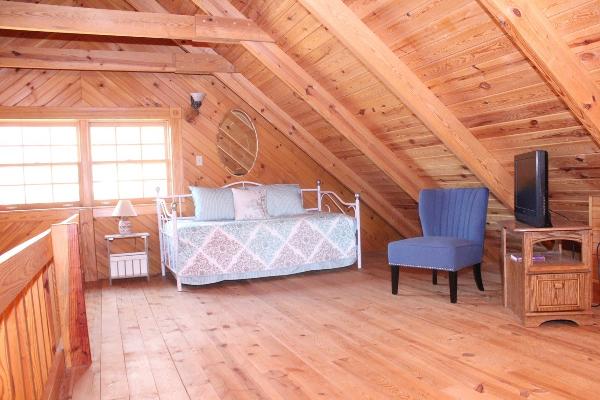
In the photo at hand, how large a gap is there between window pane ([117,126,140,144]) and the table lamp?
0.82 metres

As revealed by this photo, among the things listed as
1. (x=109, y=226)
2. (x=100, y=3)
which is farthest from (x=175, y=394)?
(x=100, y=3)

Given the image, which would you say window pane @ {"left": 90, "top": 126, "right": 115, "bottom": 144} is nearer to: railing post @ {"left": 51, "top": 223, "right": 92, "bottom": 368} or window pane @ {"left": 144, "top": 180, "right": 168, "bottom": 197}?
window pane @ {"left": 144, "top": 180, "right": 168, "bottom": 197}

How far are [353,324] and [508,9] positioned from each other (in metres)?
2.04

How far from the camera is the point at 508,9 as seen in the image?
8.67 ft

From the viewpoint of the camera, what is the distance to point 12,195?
5.28 metres

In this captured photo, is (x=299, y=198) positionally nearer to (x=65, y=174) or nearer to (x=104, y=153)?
(x=104, y=153)

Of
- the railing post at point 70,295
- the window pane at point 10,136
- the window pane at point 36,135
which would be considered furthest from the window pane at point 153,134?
the railing post at point 70,295

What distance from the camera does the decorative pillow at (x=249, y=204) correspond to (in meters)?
5.23

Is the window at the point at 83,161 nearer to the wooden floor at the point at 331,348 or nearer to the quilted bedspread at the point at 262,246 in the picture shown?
the quilted bedspread at the point at 262,246

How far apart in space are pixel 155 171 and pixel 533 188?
3.91 m

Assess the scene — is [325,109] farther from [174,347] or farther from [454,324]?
[174,347]

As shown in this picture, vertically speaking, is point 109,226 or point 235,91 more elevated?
point 235,91

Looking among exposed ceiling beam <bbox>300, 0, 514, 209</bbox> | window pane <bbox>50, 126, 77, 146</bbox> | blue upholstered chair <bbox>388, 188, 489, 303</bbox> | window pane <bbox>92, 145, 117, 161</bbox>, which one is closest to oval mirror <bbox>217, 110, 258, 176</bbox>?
window pane <bbox>92, 145, 117, 161</bbox>

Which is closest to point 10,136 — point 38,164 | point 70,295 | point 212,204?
point 38,164
